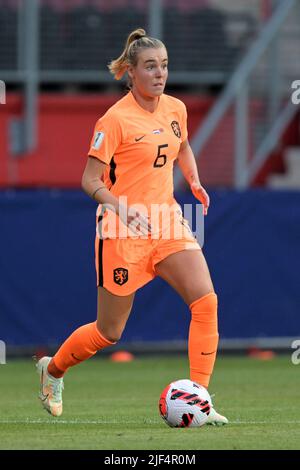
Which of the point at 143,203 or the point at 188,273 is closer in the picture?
the point at 188,273

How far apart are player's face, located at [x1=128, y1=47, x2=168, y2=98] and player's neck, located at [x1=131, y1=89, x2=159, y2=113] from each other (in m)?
0.07

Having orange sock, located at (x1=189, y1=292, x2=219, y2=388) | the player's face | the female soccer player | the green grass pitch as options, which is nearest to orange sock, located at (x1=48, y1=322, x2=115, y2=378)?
the female soccer player

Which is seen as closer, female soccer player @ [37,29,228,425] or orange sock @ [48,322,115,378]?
female soccer player @ [37,29,228,425]

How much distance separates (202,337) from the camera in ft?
27.3

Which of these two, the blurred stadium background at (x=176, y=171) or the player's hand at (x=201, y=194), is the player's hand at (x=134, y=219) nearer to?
the player's hand at (x=201, y=194)

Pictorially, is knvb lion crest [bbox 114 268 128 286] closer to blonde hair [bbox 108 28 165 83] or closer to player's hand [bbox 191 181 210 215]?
player's hand [bbox 191 181 210 215]

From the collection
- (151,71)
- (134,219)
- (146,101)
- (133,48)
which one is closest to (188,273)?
(134,219)

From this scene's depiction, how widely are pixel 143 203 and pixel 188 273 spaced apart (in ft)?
1.70

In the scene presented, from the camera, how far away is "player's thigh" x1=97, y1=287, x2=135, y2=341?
849cm

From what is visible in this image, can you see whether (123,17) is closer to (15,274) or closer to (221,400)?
(15,274)

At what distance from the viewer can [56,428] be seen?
8.12m

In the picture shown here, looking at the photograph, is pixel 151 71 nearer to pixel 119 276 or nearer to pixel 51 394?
pixel 119 276

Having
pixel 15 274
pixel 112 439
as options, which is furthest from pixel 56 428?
pixel 15 274

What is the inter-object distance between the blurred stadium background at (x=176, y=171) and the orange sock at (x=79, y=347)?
6.39 meters
